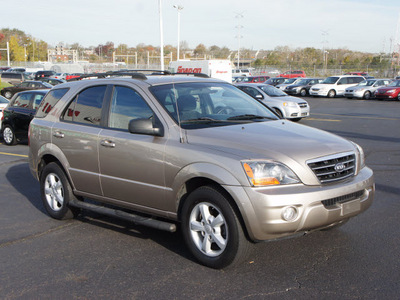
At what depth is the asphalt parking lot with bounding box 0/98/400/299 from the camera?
3842 mm

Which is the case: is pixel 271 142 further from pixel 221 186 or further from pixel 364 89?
pixel 364 89

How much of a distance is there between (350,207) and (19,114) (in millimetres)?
11446

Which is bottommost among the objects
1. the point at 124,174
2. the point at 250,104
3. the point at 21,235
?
the point at 21,235

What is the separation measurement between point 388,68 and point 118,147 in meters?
64.4

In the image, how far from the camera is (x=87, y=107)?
5609 mm

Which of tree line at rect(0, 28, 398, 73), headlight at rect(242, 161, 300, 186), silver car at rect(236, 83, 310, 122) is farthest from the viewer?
tree line at rect(0, 28, 398, 73)

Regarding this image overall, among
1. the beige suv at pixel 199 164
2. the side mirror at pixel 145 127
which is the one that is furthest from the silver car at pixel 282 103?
the side mirror at pixel 145 127

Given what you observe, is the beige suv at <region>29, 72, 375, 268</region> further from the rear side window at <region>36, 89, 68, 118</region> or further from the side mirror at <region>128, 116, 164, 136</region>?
the rear side window at <region>36, 89, 68, 118</region>

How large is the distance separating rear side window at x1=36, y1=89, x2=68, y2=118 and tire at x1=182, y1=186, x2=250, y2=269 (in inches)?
108

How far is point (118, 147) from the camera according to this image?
4.96 m

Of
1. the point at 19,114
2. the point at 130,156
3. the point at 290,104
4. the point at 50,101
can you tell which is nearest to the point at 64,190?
the point at 50,101

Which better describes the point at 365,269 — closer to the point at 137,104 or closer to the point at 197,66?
the point at 137,104

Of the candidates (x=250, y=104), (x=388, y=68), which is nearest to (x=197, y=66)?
(x=250, y=104)

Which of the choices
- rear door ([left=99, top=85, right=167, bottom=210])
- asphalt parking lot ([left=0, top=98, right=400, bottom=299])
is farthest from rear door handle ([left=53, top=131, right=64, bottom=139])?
asphalt parking lot ([left=0, top=98, right=400, bottom=299])
